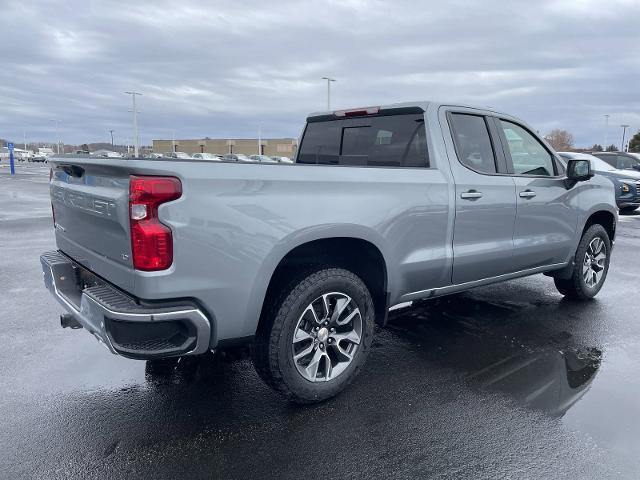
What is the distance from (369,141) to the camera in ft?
14.0

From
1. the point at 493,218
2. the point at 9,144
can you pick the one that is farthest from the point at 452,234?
the point at 9,144

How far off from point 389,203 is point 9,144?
38065 millimetres

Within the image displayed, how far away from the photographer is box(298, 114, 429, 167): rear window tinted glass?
390cm

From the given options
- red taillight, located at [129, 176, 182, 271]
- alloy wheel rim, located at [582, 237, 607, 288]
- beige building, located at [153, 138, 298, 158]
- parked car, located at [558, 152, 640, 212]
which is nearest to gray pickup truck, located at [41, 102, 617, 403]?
red taillight, located at [129, 176, 182, 271]

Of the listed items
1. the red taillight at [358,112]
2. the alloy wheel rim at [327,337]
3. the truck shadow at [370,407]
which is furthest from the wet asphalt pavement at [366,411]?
the red taillight at [358,112]

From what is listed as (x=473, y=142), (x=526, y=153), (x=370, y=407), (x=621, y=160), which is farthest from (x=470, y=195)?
(x=621, y=160)

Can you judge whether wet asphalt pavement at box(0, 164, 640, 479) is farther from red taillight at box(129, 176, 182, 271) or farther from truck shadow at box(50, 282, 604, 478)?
red taillight at box(129, 176, 182, 271)

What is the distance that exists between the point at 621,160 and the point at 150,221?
52.7 ft

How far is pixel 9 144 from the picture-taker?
3384cm

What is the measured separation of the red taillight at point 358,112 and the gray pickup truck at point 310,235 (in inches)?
0.5

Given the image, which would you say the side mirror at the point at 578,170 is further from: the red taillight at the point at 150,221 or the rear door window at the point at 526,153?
the red taillight at the point at 150,221

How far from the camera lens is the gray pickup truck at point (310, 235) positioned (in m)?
2.49

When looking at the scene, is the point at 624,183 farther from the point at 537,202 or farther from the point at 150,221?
the point at 150,221

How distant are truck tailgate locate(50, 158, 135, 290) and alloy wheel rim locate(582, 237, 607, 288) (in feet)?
15.9
